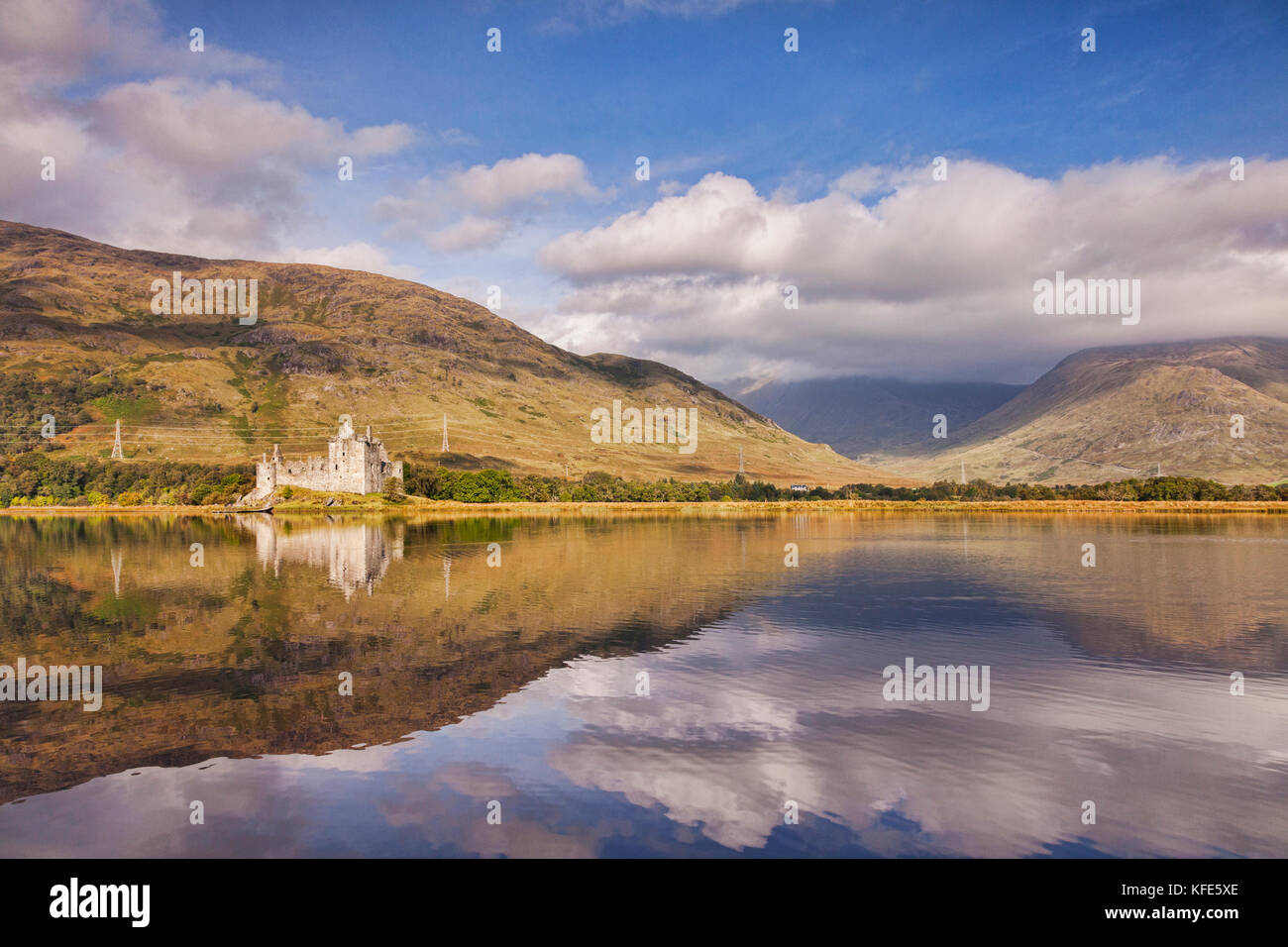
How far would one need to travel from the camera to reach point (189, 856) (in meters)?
11.1

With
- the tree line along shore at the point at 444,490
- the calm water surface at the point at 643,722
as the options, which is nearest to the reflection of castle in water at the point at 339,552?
the calm water surface at the point at 643,722

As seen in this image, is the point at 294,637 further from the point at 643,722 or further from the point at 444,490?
the point at 444,490

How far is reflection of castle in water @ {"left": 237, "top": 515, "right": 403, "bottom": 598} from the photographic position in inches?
1753

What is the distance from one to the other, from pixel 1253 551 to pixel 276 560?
70928 millimetres

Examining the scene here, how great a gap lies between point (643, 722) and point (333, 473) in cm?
15649

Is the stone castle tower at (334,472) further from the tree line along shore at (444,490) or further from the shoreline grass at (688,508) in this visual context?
the shoreline grass at (688,508)

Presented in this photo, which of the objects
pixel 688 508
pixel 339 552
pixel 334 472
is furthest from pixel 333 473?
pixel 339 552

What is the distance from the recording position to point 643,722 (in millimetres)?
17609

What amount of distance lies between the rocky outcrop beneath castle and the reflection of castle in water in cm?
6855

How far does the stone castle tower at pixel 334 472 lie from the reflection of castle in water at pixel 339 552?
2699 inches

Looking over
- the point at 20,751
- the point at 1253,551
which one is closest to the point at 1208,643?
the point at 20,751

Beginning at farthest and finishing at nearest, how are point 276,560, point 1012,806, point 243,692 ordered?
1. point 276,560
2. point 243,692
3. point 1012,806

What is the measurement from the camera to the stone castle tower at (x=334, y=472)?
159m
